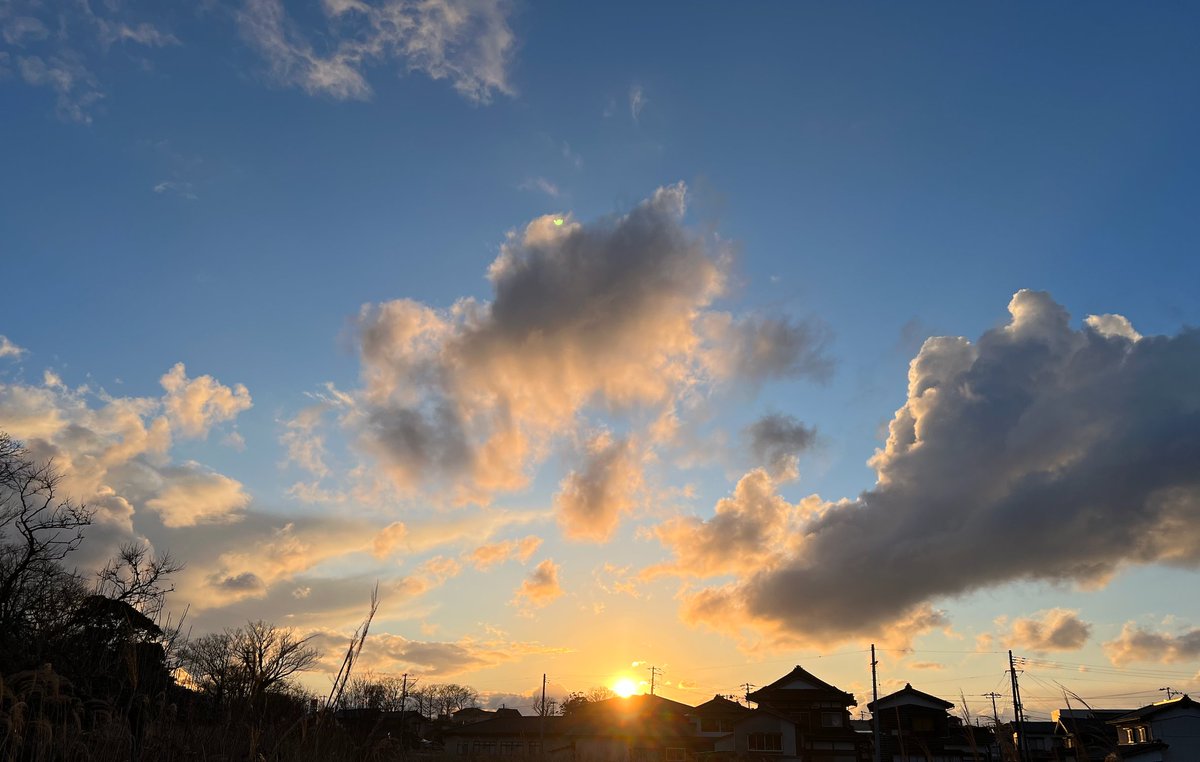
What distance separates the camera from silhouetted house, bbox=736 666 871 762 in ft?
212

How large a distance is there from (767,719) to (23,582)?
53.7 m

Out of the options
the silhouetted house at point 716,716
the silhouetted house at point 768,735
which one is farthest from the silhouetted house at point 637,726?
the silhouetted house at point 768,735

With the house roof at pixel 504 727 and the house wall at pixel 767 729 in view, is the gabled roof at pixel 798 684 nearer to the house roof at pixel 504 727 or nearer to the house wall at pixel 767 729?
the house wall at pixel 767 729

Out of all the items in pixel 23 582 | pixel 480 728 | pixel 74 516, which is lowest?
pixel 480 728

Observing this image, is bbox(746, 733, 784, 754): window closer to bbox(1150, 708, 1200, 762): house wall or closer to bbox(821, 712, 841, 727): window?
bbox(821, 712, 841, 727): window

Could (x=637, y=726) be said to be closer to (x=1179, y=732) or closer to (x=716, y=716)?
(x=716, y=716)

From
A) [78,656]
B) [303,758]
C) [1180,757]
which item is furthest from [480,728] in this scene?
[303,758]

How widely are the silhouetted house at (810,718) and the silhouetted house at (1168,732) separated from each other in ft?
65.5

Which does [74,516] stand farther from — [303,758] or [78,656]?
[303,758]

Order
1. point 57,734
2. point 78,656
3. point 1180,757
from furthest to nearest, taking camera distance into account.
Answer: point 1180,757
point 78,656
point 57,734

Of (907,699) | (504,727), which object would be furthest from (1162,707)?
(504,727)

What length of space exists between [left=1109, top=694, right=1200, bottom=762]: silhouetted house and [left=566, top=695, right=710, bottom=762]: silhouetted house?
100 feet

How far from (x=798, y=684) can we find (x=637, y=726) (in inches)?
580

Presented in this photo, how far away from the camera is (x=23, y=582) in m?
32.0
